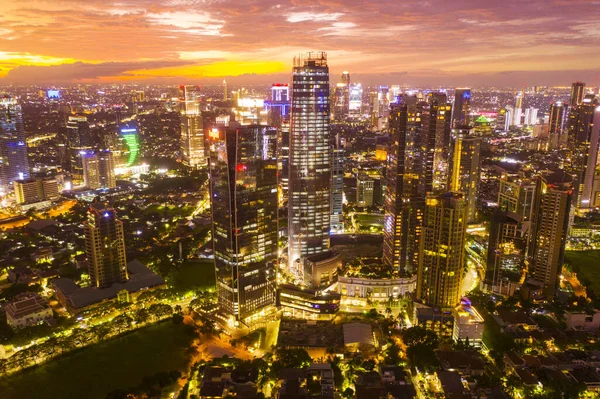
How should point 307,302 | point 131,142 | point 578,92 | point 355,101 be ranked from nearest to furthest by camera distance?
point 307,302 → point 131,142 → point 578,92 → point 355,101

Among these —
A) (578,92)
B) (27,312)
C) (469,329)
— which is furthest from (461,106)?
(27,312)

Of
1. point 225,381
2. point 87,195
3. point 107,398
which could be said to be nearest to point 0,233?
point 87,195

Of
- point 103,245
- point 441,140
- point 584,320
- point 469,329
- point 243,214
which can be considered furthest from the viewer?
point 441,140

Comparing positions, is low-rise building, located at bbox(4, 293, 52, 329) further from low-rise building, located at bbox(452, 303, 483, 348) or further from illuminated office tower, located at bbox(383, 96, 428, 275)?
low-rise building, located at bbox(452, 303, 483, 348)

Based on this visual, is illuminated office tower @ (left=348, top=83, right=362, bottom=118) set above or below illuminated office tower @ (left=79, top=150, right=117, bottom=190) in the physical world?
above

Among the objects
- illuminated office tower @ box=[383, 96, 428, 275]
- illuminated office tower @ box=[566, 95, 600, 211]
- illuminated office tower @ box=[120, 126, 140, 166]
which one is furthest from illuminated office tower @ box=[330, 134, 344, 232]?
illuminated office tower @ box=[120, 126, 140, 166]

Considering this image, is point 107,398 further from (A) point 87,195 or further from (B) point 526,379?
(A) point 87,195

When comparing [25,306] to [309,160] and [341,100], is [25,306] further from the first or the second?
[341,100]
